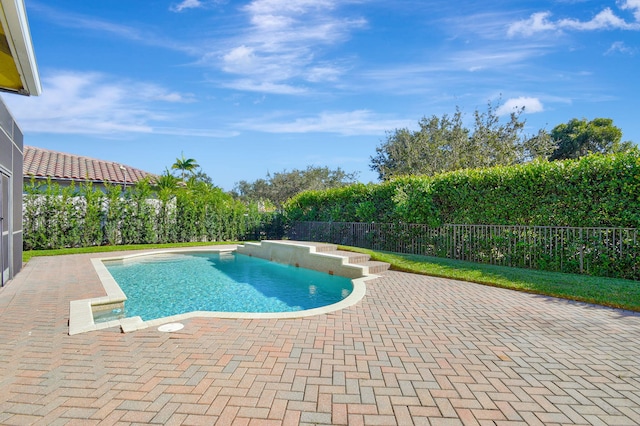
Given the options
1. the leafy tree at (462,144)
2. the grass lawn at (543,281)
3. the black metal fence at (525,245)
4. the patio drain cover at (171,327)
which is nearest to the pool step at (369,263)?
the grass lawn at (543,281)

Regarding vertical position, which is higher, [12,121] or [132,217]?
[12,121]

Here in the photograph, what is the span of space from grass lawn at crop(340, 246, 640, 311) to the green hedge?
12.8m

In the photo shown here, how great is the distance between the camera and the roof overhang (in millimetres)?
3767

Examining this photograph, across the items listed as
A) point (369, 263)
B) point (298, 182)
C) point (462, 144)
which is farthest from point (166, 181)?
point (298, 182)

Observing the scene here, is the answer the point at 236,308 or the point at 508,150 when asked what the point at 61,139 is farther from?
the point at 508,150

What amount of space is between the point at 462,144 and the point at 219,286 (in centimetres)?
1834

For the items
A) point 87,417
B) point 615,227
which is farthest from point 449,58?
point 87,417

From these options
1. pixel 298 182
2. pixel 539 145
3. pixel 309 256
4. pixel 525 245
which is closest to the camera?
pixel 525 245

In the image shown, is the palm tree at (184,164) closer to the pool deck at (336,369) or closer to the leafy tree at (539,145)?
the leafy tree at (539,145)

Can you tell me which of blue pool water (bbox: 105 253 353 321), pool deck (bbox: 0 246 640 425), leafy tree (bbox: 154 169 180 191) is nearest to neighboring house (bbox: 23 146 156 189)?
leafy tree (bbox: 154 169 180 191)

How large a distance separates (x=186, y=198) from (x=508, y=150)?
18974 mm

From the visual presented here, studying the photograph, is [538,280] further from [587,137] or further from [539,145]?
[587,137]

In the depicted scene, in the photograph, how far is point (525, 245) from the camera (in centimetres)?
979

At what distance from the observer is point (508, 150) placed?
19.8 m
